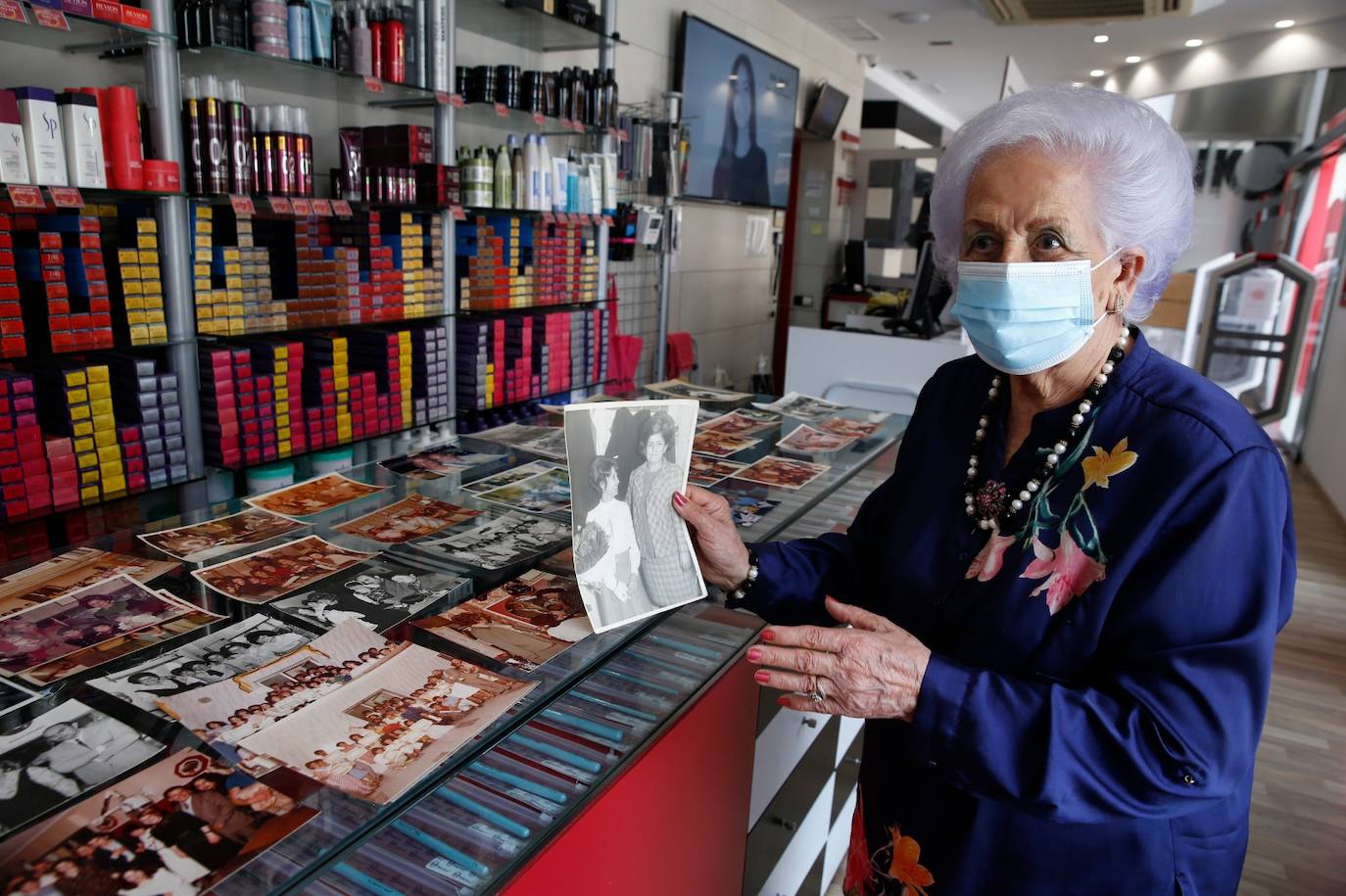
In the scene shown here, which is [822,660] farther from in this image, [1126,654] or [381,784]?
[381,784]

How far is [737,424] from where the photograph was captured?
8.10 ft

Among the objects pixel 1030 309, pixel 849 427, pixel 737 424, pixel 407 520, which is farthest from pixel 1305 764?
pixel 407 520

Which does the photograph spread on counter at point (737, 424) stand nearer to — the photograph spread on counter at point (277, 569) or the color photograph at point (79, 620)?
the photograph spread on counter at point (277, 569)

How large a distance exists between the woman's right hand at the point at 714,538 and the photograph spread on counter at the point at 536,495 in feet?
1.38

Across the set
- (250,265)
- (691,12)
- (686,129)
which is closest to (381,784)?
(250,265)

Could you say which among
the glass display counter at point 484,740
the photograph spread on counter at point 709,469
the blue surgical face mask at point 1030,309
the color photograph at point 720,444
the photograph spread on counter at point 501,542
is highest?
the blue surgical face mask at point 1030,309

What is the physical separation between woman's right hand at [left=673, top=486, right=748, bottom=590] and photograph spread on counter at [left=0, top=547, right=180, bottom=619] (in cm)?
78

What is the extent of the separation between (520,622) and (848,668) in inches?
19.3

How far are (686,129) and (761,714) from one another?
13.5 feet

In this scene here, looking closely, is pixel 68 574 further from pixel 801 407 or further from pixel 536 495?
pixel 801 407

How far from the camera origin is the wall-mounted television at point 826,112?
705 cm

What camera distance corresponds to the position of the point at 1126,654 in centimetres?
92

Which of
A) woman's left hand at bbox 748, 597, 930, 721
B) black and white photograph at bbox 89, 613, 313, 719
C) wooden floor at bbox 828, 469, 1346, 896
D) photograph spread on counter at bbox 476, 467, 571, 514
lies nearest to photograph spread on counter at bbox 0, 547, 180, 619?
black and white photograph at bbox 89, 613, 313, 719

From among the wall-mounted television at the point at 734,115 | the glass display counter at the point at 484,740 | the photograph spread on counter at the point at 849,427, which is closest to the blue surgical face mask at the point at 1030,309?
the glass display counter at the point at 484,740
